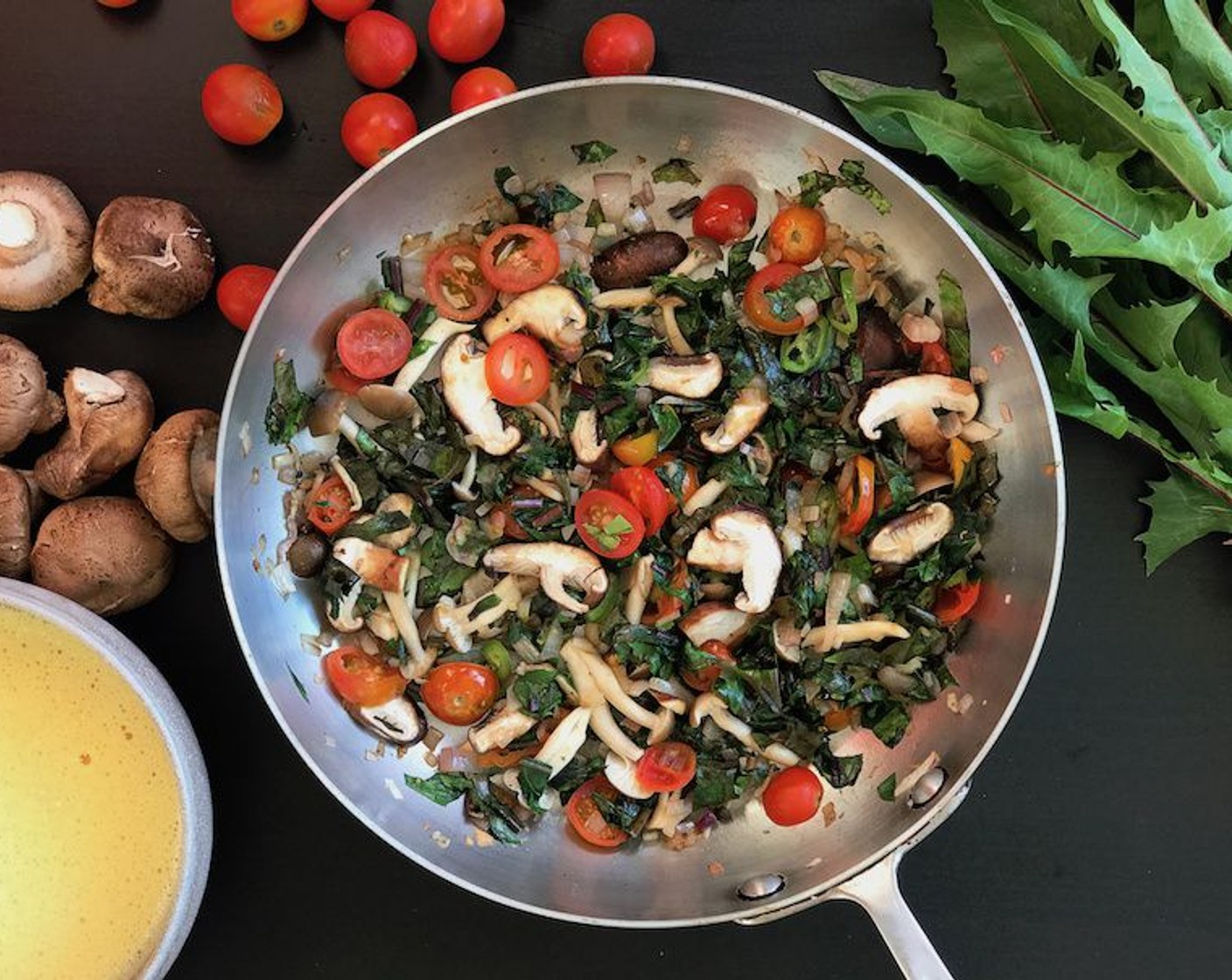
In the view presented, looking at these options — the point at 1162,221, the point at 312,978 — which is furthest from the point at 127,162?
the point at 1162,221

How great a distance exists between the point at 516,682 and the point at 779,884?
23.5 inches

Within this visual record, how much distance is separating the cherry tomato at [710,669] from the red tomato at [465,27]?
1.19 meters

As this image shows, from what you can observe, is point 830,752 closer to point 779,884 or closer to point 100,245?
point 779,884

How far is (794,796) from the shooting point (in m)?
2.03

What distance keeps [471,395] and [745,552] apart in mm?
571

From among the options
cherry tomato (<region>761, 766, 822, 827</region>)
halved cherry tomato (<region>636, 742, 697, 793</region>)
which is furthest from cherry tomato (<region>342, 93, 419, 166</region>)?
cherry tomato (<region>761, 766, 822, 827</region>)

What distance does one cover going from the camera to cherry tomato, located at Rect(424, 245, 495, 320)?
2.08 m

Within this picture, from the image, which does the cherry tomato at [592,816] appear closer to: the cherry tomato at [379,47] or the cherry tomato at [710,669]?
the cherry tomato at [710,669]

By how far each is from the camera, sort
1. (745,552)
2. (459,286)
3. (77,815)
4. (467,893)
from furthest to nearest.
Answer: (467,893) < (459,286) < (745,552) < (77,815)

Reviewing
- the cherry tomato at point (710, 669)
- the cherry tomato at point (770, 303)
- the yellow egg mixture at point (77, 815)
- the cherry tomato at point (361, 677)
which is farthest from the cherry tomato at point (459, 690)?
the cherry tomato at point (770, 303)

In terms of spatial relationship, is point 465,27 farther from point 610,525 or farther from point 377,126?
point 610,525

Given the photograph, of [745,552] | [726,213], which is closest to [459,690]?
[745,552]

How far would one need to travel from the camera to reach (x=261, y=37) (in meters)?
2.13

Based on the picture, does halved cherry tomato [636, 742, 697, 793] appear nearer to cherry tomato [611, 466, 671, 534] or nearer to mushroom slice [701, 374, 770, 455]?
cherry tomato [611, 466, 671, 534]
